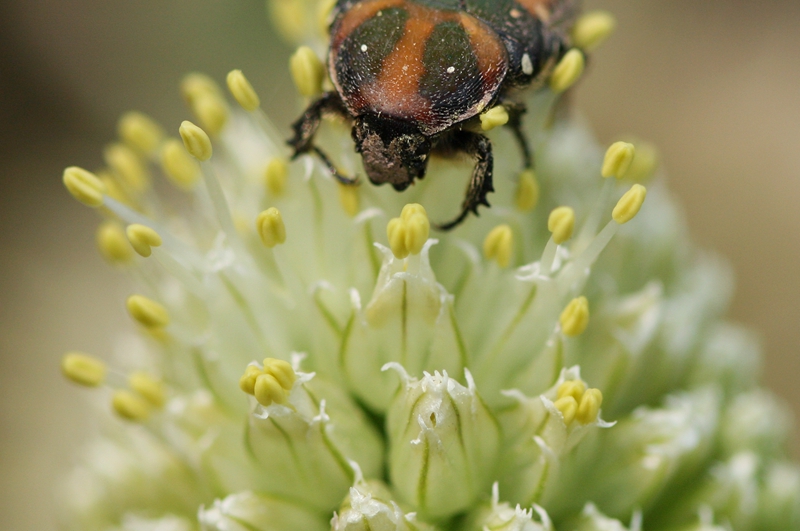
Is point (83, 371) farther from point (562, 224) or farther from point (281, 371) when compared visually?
point (562, 224)

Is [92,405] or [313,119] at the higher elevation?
[313,119]

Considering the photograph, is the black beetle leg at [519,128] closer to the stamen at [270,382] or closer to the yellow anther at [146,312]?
the stamen at [270,382]

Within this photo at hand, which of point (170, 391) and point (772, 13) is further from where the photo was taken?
point (772, 13)

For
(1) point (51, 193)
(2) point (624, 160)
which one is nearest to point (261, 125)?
(2) point (624, 160)

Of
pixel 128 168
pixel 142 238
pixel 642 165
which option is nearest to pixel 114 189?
pixel 128 168

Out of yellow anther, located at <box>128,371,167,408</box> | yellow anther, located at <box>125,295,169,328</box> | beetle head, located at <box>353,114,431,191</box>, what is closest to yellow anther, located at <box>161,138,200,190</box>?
yellow anther, located at <box>125,295,169,328</box>

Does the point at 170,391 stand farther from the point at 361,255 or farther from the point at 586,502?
the point at 586,502
